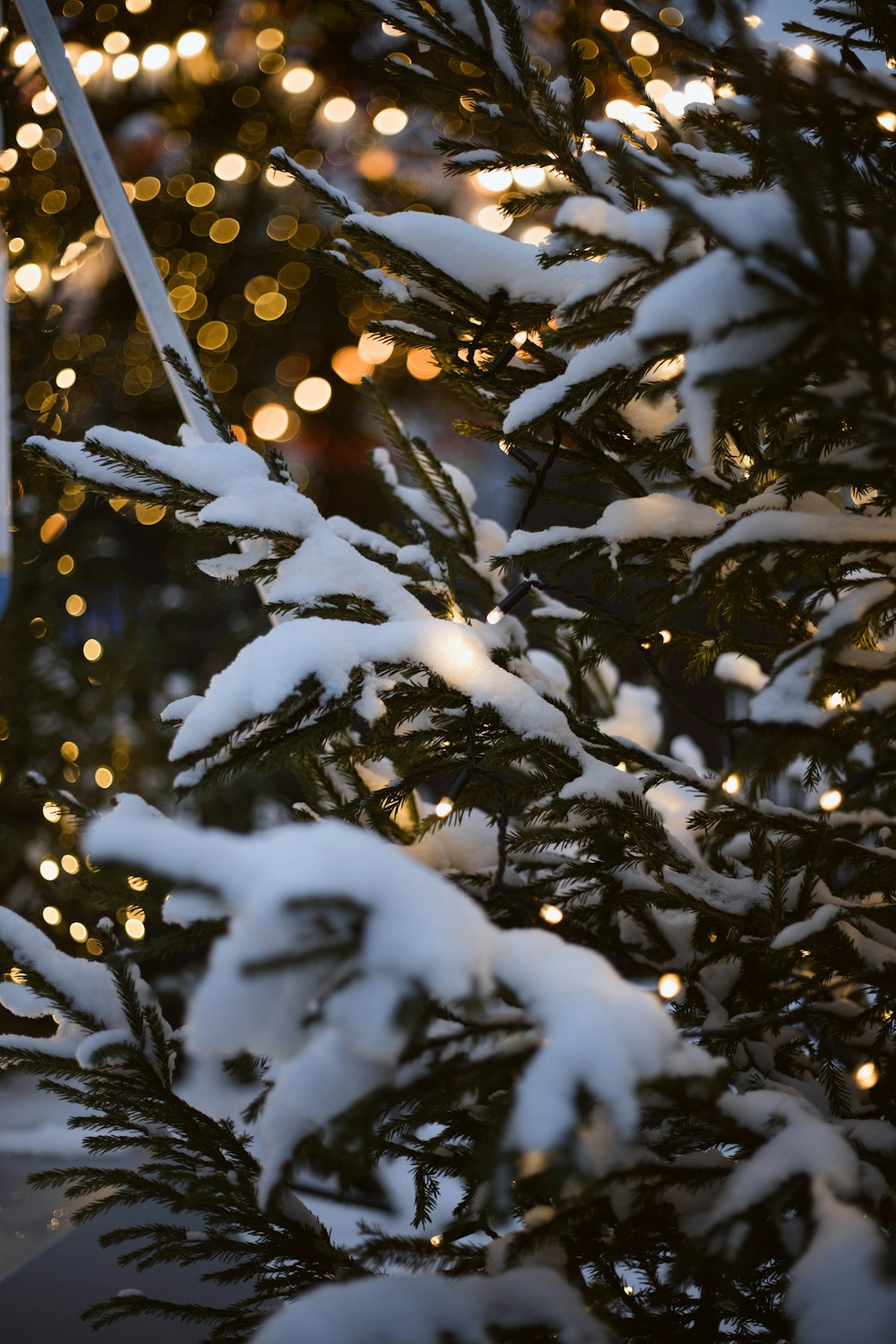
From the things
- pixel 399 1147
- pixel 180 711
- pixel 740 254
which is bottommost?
pixel 399 1147

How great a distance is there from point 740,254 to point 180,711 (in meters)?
0.65

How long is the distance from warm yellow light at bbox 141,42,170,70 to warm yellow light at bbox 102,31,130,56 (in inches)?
2.0

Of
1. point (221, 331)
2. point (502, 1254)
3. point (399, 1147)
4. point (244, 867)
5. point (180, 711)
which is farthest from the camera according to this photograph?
point (221, 331)

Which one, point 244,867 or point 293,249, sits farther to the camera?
point 293,249

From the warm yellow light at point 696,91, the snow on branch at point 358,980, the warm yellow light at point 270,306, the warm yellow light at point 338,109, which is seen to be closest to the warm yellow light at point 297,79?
the warm yellow light at point 338,109

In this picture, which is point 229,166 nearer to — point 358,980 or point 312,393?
point 312,393

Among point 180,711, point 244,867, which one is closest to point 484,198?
point 180,711

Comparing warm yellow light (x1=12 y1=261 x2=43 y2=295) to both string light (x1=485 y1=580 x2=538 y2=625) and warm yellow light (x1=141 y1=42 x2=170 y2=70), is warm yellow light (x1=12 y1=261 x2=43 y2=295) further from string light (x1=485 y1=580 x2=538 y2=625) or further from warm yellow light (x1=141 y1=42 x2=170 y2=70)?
string light (x1=485 y1=580 x2=538 y2=625)

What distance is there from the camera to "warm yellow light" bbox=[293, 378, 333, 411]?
2.86 metres

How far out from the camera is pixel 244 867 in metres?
0.43

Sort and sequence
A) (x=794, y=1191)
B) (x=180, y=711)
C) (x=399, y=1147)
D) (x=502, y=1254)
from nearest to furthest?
(x=794, y=1191)
(x=502, y=1254)
(x=399, y=1147)
(x=180, y=711)

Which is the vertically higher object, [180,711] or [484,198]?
[484,198]

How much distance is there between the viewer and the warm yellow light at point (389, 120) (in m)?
2.72

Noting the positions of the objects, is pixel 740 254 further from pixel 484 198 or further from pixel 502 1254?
pixel 484 198
